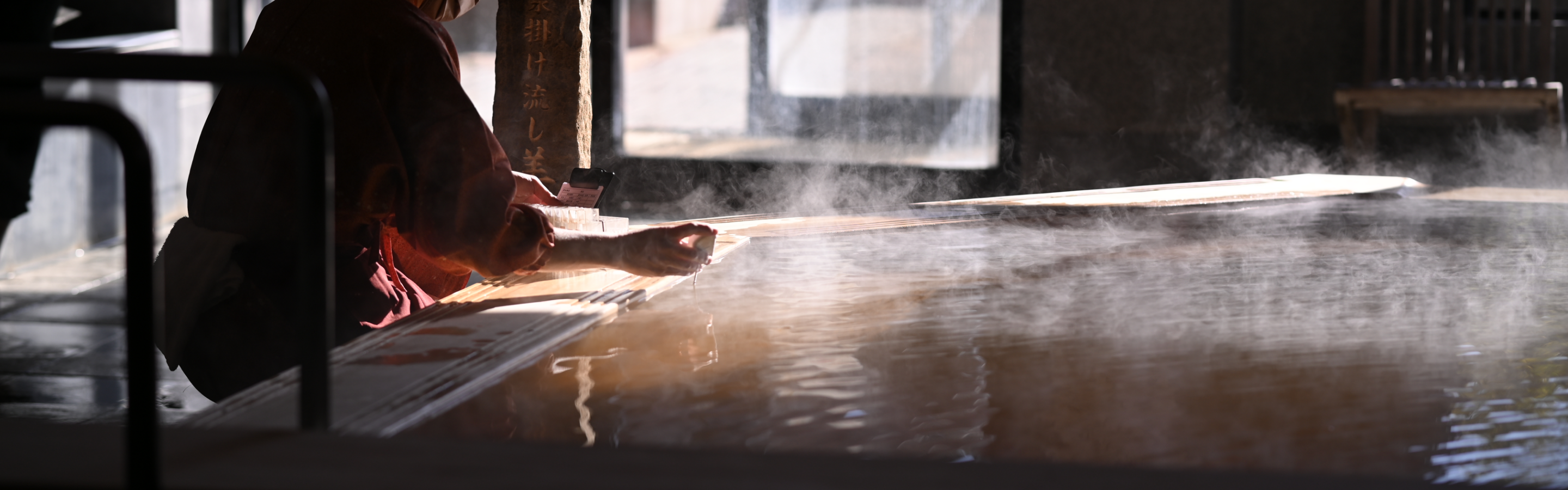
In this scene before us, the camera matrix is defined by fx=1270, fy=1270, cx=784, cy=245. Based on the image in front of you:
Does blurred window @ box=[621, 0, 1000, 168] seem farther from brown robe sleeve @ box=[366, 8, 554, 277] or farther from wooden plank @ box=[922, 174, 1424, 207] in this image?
brown robe sleeve @ box=[366, 8, 554, 277]

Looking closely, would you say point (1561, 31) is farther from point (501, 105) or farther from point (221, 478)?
point (221, 478)

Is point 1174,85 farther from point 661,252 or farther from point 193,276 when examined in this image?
point 193,276

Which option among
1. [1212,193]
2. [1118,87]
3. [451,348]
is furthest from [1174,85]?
[451,348]

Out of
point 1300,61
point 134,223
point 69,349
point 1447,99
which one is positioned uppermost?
point 1300,61

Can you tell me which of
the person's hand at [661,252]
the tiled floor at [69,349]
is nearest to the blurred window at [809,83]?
the tiled floor at [69,349]

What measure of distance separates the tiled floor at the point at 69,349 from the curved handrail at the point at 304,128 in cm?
138

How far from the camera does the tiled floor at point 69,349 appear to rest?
9.62 ft

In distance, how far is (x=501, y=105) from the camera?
2371 mm

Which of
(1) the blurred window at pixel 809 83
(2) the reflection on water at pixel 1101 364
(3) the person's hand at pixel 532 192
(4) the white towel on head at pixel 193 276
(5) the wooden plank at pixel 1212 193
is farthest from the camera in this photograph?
(1) the blurred window at pixel 809 83

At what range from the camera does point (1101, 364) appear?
47.4 inches

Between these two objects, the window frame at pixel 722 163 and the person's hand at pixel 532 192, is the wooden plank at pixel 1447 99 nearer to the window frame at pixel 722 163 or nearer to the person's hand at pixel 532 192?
the window frame at pixel 722 163

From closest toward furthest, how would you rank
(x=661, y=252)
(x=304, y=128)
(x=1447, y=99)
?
1. (x=304, y=128)
2. (x=661, y=252)
3. (x=1447, y=99)

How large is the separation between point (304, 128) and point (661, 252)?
→ 0.73 m

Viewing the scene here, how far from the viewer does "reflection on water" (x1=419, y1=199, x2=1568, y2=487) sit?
0.94 metres
